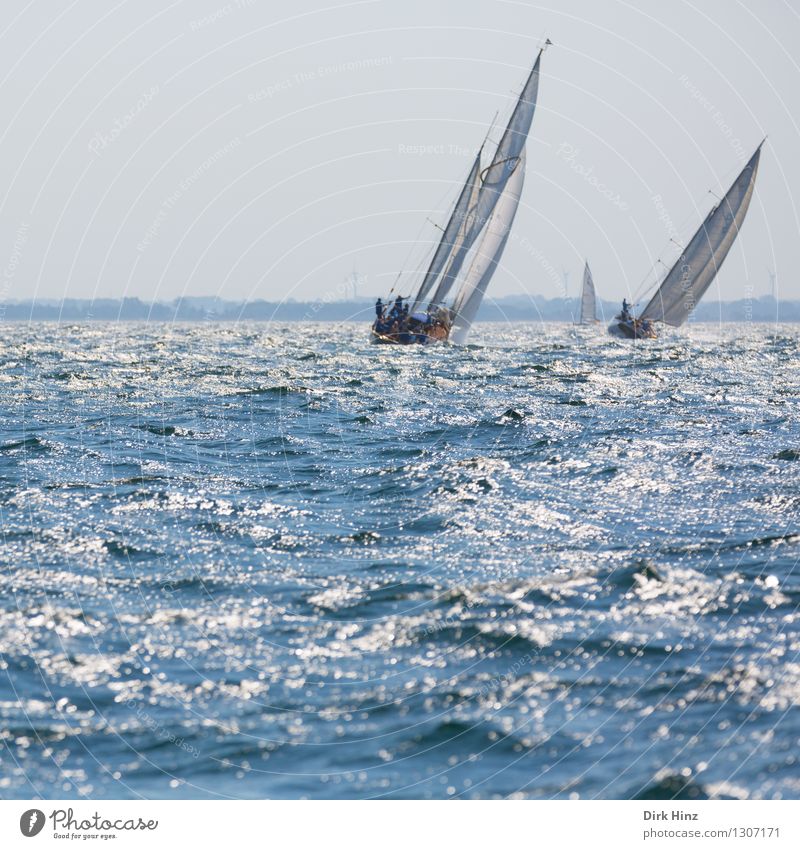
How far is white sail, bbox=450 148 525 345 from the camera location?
3346 inches

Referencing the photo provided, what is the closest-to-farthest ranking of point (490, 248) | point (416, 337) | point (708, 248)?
point (490, 248) < point (416, 337) < point (708, 248)

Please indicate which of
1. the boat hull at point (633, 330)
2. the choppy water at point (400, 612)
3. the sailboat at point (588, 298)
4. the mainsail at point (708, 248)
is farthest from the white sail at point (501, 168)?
the sailboat at point (588, 298)

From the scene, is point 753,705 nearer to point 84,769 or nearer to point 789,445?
point 84,769

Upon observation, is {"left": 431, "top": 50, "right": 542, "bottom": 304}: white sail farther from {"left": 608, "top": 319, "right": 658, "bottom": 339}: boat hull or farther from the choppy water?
the choppy water

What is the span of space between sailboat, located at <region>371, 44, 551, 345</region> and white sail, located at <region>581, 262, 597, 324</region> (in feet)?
350

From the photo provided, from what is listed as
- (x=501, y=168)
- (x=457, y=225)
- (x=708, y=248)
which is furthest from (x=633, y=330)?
(x=457, y=225)

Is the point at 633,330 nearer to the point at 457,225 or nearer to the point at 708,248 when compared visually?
the point at 708,248

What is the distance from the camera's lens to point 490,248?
85125 mm

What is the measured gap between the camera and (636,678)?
12.1 meters

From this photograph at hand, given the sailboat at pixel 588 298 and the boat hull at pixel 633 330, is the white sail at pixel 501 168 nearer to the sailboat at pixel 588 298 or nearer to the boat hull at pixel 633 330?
the boat hull at pixel 633 330

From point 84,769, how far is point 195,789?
109 centimetres

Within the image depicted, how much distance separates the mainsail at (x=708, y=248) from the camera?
10381cm

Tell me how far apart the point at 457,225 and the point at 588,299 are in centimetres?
11691

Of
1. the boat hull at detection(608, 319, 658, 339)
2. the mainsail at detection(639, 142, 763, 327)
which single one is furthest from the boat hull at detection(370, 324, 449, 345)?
the boat hull at detection(608, 319, 658, 339)
